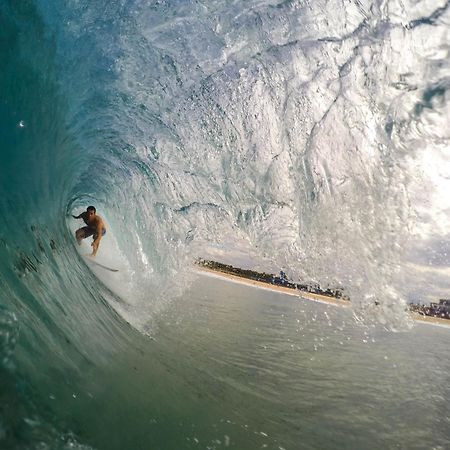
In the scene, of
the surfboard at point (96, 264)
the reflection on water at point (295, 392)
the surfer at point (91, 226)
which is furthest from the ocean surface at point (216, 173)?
the surfboard at point (96, 264)

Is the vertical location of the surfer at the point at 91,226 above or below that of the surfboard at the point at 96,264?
above

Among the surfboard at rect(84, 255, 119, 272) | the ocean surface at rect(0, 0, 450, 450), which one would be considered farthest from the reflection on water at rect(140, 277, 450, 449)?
the surfboard at rect(84, 255, 119, 272)

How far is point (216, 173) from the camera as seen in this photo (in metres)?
7.52

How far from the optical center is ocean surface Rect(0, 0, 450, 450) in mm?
4383

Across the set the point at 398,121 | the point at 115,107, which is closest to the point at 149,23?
the point at 115,107

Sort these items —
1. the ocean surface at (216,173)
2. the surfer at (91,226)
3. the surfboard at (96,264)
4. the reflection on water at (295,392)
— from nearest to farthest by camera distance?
the ocean surface at (216,173), the reflection on water at (295,392), the surfer at (91,226), the surfboard at (96,264)

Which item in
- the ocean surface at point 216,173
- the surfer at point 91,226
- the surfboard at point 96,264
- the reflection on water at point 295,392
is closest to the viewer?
the ocean surface at point 216,173

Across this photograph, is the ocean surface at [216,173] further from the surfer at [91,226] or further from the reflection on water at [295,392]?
the surfer at [91,226]

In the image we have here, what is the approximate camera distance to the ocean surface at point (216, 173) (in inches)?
173

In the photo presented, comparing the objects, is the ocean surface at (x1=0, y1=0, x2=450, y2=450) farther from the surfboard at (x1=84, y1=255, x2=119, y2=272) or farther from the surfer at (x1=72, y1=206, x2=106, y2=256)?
the surfboard at (x1=84, y1=255, x2=119, y2=272)

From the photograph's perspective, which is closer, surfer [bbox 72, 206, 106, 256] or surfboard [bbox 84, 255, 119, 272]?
surfer [bbox 72, 206, 106, 256]

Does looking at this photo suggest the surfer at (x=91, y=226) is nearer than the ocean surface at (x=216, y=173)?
No

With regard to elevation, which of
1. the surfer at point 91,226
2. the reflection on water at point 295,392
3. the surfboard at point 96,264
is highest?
the surfer at point 91,226

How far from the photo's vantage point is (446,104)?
18.3 feet
